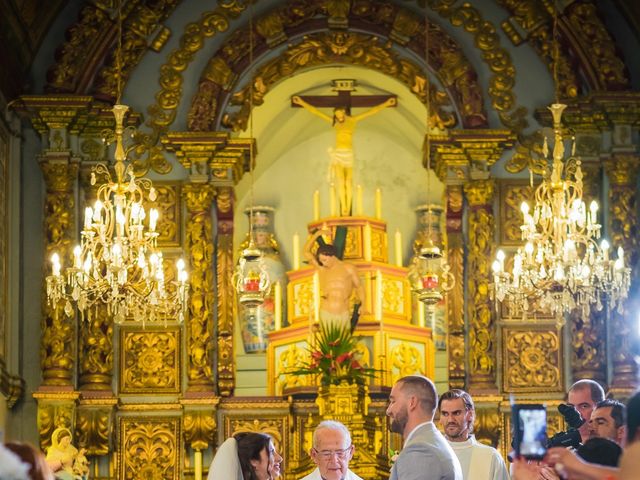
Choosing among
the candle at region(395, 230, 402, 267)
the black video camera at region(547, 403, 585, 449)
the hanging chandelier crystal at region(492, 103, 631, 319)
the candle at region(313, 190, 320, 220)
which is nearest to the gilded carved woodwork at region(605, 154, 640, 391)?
the hanging chandelier crystal at region(492, 103, 631, 319)

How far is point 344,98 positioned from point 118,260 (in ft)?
16.9

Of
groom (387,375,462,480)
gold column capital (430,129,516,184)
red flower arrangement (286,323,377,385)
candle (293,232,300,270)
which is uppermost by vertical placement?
gold column capital (430,129,516,184)

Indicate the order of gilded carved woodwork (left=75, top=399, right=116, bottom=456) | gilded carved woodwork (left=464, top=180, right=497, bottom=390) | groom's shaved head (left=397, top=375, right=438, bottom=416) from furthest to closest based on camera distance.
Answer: gilded carved woodwork (left=464, top=180, right=497, bottom=390), gilded carved woodwork (left=75, top=399, right=116, bottom=456), groom's shaved head (left=397, top=375, right=438, bottom=416)

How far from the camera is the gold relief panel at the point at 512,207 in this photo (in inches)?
813

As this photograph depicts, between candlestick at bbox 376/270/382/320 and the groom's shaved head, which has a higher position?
candlestick at bbox 376/270/382/320

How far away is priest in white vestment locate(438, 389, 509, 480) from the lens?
12.4 m

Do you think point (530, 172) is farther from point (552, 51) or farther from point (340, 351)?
→ point (340, 351)

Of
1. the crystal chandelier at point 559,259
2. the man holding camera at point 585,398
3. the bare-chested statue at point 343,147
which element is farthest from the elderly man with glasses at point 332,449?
the bare-chested statue at point 343,147

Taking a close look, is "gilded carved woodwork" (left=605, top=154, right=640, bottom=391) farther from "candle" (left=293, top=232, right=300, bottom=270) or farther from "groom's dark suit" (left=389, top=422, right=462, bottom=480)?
"groom's dark suit" (left=389, top=422, right=462, bottom=480)

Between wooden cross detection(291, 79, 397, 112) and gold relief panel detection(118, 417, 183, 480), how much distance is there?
448cm

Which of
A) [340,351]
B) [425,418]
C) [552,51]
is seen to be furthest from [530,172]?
[425,418]

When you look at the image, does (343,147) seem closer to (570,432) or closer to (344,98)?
(344,98)

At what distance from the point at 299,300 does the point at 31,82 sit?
13.7ft

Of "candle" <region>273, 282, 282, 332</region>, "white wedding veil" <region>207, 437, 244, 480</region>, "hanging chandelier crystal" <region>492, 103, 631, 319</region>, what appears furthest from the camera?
"candle" <region>273, 282, 282, 332</region>
